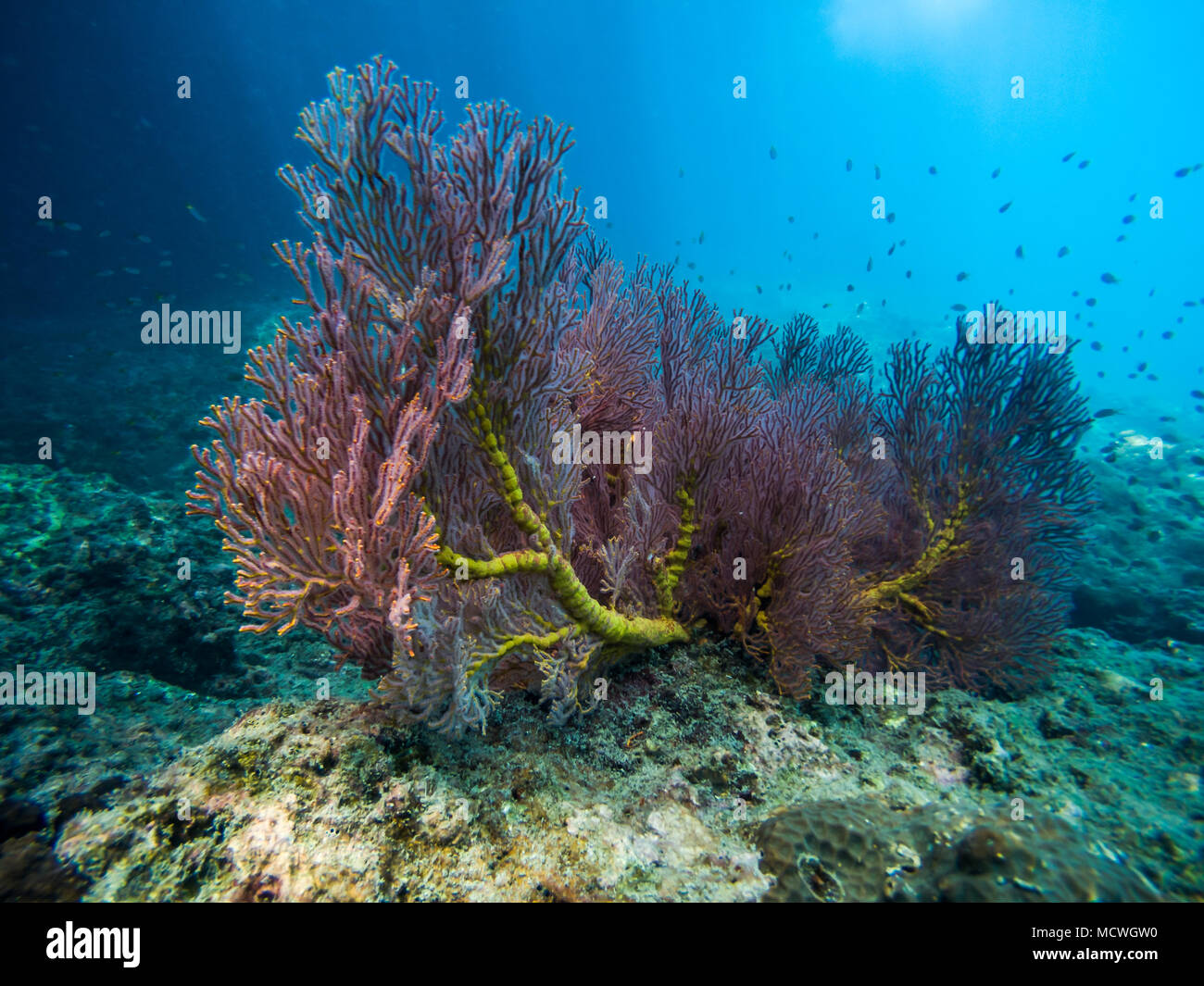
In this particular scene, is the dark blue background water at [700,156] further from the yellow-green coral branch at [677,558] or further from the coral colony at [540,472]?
the yellow-green coral branch at [677,558]

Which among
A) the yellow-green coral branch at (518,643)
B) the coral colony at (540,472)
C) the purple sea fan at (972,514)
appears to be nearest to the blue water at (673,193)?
the coral colony at (540,472)

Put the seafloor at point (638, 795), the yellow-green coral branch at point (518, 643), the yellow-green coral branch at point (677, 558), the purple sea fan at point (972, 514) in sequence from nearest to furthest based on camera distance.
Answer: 1. the seafloor at point (638, 795)
2. the yellow-green coral branch at point (518, 643)
3. the yellow-green coral branch at point (677, 558)
4. the purple sea fan at point (972, 514)

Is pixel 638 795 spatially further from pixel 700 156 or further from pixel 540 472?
pixel 700 156

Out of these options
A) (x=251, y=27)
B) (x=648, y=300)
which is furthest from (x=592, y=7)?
(x=648, y=300)

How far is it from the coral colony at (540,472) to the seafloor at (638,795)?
1.08 feet

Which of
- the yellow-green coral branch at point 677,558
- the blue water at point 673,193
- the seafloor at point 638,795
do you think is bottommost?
the seafloor at point 638,795

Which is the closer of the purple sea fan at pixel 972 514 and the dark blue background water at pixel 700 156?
the purple sea fan at pixel 972 514

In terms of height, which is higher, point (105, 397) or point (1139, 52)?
point (1139, 52)

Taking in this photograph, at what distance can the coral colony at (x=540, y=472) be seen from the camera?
2.07 metres

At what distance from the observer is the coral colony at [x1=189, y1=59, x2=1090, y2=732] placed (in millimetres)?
2070

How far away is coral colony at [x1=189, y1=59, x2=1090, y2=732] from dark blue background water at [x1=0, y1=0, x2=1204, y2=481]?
11.4 metres

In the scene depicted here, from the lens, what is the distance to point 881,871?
223cm

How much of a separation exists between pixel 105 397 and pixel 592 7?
94629 millimetres

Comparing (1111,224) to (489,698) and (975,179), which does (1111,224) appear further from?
(489,698)
